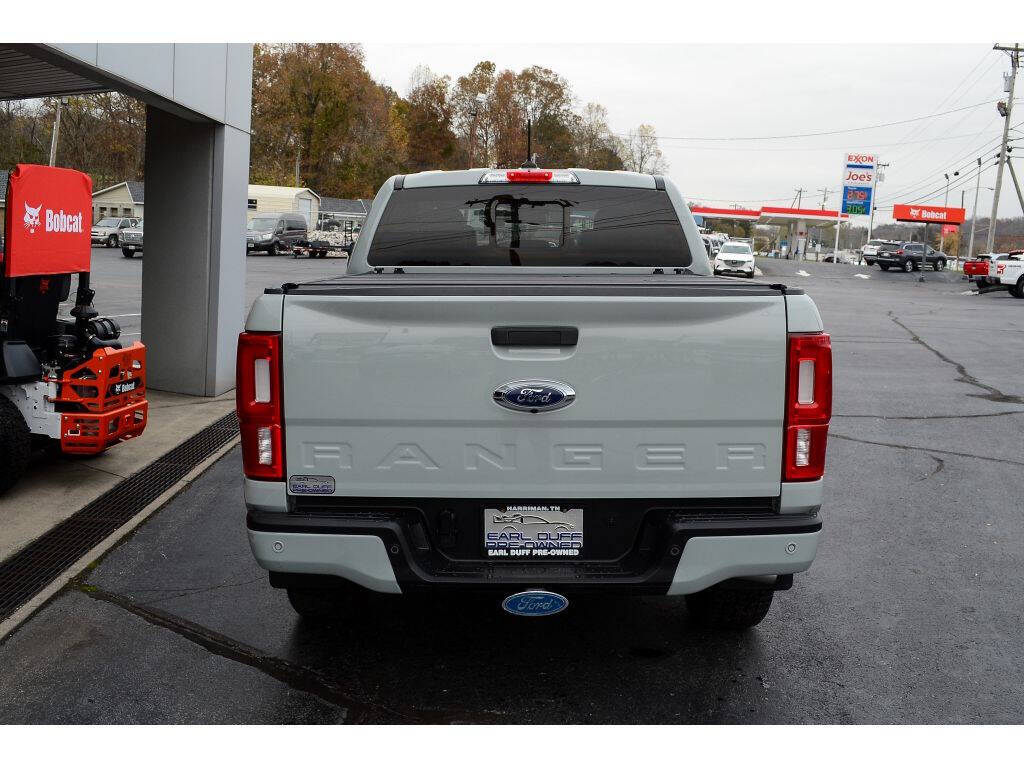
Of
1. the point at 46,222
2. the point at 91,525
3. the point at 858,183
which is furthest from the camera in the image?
the point at 858,183

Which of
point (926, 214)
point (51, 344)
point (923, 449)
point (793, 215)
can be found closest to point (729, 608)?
point (51, 344)

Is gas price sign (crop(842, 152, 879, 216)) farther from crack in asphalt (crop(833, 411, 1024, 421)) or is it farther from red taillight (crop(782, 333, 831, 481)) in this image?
red taillight (crop(782, 333, 831, 481))

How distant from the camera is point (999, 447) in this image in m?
9.02

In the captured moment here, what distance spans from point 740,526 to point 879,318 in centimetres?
2268

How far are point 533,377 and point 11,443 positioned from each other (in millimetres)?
4366

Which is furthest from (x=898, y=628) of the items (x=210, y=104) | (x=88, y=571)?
(x=210, y=104)

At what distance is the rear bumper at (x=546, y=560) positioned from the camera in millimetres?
3484

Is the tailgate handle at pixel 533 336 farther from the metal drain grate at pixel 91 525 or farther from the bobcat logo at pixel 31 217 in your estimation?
the bobcat logo at pixel 31 217

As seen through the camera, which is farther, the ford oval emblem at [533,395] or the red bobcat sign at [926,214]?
the red bobcat sign at [926,214]

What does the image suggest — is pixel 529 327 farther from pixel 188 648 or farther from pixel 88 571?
pixel 88 571

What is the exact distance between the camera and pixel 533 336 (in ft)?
11.1

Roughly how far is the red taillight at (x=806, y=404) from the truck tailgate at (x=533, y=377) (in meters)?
0.04

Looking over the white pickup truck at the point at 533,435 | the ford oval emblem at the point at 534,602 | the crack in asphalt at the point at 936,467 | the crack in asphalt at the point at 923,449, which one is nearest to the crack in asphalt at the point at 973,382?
the crack in asphalt at the point at 923,449

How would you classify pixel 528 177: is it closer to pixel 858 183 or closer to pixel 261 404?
pixel 261 404
